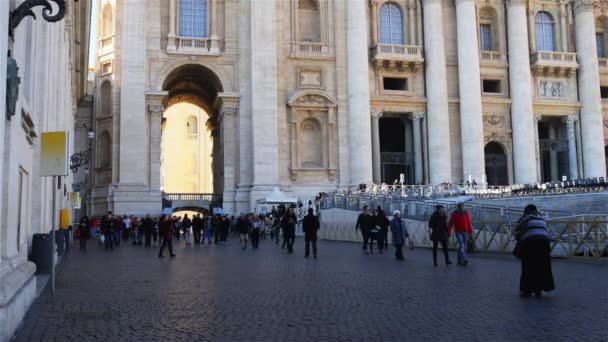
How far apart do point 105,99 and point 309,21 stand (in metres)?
12.7

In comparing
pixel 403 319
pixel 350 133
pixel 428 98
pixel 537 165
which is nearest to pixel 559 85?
pixel 537 165

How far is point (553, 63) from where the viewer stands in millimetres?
42250

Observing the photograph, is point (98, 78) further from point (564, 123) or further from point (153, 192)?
point (564, 123)

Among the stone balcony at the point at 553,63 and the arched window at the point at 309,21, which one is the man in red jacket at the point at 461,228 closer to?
the arched window at the point at 309,21

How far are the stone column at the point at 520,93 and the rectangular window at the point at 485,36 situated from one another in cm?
191

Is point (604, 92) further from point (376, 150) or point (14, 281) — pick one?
point (14, 281)

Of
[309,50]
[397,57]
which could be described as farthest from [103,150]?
[397,57]

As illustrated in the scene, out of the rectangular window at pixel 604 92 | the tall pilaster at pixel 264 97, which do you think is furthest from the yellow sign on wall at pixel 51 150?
the rectangular window at pixel 604 92

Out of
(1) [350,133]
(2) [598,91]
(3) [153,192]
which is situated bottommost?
(3) [153,192]

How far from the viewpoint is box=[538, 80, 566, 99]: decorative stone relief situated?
4291cm

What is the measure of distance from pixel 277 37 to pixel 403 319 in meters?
32.3

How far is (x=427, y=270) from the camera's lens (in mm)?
13328

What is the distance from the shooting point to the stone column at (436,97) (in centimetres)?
3950

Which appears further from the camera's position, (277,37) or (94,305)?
(277,37)
